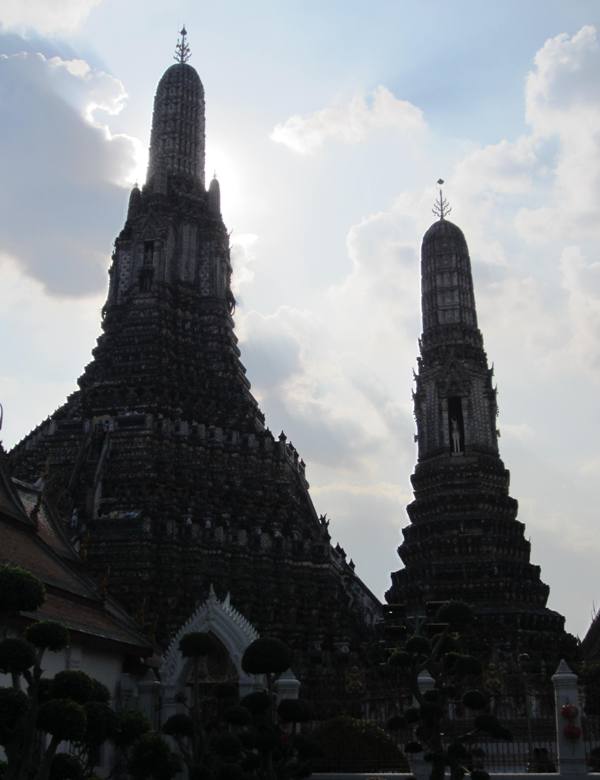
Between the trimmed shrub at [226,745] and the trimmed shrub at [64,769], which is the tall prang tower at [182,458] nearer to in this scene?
the trimmed shrub at [226,745]

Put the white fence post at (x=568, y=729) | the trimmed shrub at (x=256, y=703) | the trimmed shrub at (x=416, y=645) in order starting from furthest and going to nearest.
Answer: the white fence post at (x=568, y=729) < the trimmed shrub at (x=416, y=645) < the trimmed shrub at (x=256, y=703)

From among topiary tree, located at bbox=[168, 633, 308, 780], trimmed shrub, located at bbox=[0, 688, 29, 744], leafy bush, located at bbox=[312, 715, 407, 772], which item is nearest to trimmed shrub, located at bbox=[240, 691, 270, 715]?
topiary tree, located at bbox=[168, 633, 308, 780]

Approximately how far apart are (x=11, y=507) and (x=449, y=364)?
3574 cm

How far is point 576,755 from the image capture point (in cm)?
2258

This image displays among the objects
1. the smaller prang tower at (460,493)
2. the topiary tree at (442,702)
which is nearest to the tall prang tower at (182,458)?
the smaller prang tower at (460,493)

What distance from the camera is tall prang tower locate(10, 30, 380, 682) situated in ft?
150

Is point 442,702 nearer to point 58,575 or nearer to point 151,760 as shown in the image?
point 151,760

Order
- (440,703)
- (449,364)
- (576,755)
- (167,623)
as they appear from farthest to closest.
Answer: (449,364), (167,623), (576,755), (440,703)

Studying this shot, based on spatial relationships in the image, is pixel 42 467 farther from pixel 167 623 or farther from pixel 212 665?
pixel 212 665

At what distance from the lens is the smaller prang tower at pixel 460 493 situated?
156 feet

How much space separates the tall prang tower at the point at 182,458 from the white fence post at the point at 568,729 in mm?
17696

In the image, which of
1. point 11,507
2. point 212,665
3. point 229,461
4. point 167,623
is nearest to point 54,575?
point 11,507

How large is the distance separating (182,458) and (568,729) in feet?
104

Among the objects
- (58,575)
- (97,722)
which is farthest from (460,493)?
(97,722)
